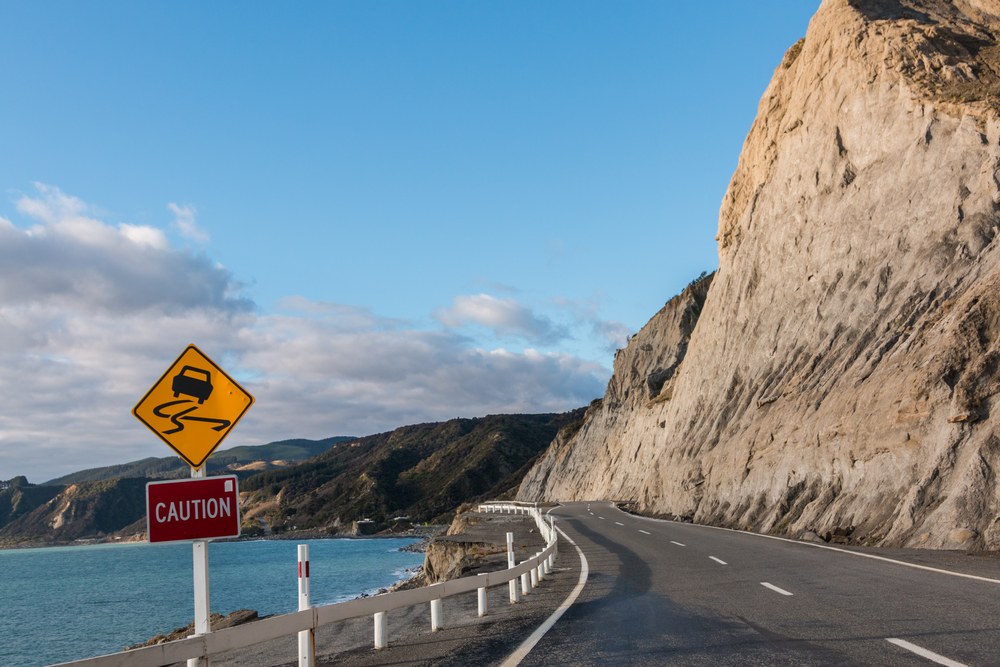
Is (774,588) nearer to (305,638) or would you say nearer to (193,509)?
(305,638)

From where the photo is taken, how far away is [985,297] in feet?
74.4

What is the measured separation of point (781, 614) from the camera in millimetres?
9961

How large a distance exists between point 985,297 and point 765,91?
30531mm

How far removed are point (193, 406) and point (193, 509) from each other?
1.03 meters

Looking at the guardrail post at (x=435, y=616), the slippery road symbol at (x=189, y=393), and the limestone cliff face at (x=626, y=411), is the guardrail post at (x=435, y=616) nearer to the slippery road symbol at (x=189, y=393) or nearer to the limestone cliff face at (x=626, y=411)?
the slippery road symbol at (x=189, y=393)

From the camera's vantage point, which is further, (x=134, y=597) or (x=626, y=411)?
(x=626, y=411)

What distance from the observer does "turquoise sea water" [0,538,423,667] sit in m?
41.2

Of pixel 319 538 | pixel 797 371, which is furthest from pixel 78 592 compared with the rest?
pixel 319 538

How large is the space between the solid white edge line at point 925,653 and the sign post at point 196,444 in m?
5.93

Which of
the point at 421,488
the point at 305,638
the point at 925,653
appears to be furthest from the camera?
the point at 421,488

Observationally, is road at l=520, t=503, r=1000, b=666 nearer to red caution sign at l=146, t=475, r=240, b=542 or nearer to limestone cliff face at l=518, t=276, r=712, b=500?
red caution sign at l=146, t=475, r=240, b=542

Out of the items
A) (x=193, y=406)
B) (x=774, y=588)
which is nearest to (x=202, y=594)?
(x=193, y=406)

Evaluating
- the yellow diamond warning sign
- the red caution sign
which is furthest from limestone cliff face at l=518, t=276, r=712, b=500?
the red caution sign

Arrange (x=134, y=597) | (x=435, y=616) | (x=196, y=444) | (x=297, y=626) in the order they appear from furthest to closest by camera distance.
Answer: (x=134, y=597) < (x=435, y=616) < (x=297, y=626) < (x=196, y=444)
